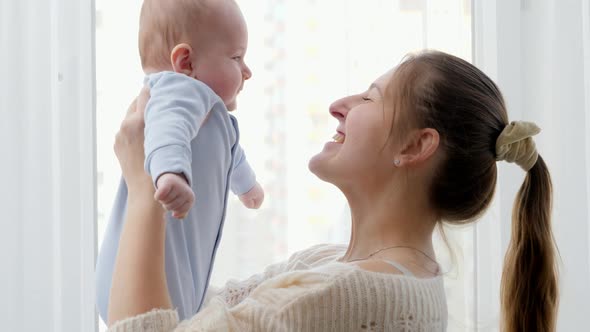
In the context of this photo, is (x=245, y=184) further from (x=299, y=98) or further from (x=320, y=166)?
(x=299, y=98)

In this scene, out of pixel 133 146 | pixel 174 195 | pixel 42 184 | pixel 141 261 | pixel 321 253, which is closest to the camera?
pixel 174 195

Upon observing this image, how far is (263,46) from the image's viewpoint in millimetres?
2420

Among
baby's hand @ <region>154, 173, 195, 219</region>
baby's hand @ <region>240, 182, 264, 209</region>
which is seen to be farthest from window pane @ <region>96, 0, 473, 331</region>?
baby's hand @ <region>154, 173, 195, 219</region>

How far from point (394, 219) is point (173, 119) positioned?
48 cm

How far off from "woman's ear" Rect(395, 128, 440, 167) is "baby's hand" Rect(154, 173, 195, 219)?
48 centimetres

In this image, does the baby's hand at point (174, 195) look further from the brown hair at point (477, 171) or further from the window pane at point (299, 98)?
the window pane at point (299, 98)

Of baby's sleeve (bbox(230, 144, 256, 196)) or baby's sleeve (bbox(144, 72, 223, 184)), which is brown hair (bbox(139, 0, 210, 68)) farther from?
baby's sleeve (bbox(230, 144, 256, 196))

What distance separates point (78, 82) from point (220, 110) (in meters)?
Answer: 0.95

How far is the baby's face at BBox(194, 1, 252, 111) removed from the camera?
150cm

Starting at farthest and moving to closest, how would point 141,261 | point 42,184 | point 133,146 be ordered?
point 42,184 < point 133,146 < point 141,261

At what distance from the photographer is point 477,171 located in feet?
4.95

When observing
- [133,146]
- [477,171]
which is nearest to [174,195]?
[133,146]

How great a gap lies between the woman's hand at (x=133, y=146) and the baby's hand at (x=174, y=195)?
7.5 inches

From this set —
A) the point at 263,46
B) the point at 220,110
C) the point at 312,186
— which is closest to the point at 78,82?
the point at 263,46
